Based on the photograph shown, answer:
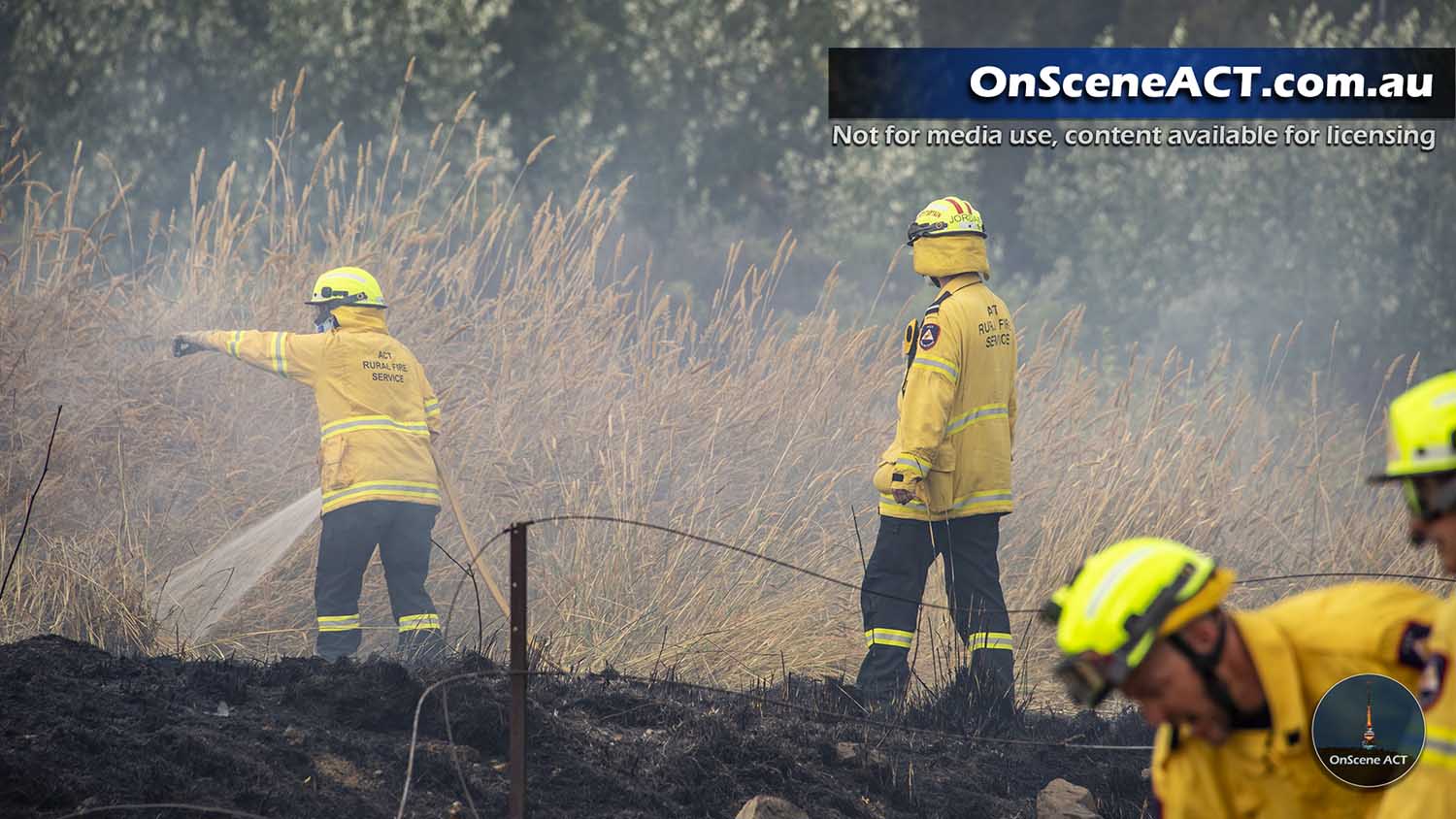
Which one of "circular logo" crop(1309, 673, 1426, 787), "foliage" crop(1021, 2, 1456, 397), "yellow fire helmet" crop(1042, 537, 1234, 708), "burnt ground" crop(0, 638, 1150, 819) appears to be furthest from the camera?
"foliage" crop(1021, 2, 1456, 397)

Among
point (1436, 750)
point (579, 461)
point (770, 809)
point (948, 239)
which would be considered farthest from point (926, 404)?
point (1436, 750)

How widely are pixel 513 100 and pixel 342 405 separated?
938 centimetres

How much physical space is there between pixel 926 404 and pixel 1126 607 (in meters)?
3.48

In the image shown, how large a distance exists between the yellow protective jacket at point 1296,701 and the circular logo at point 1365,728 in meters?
0.02

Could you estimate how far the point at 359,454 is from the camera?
6.30m

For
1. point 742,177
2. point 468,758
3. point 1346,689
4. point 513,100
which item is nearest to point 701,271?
point 742,177

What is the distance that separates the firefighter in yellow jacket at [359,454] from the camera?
20.5ft

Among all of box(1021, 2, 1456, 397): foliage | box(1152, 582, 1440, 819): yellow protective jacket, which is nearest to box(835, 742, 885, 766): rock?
box(1152, 582, 1440, 819): yellow protective jacket

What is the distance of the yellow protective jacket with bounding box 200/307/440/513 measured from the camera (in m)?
6.29

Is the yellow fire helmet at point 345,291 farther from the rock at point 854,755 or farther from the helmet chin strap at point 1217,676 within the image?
the helmet chin strap at point 1217,676

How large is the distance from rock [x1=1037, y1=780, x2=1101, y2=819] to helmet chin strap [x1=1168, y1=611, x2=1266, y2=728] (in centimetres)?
239

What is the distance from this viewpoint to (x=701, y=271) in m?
16.7

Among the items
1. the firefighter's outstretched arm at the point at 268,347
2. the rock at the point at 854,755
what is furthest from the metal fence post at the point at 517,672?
the firefighter's outstretched arm at the point at 268,347

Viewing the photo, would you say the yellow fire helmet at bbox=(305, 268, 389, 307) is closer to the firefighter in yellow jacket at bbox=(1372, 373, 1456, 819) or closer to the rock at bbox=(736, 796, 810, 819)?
the rock at bbox=(736, 796, 810, 819)
